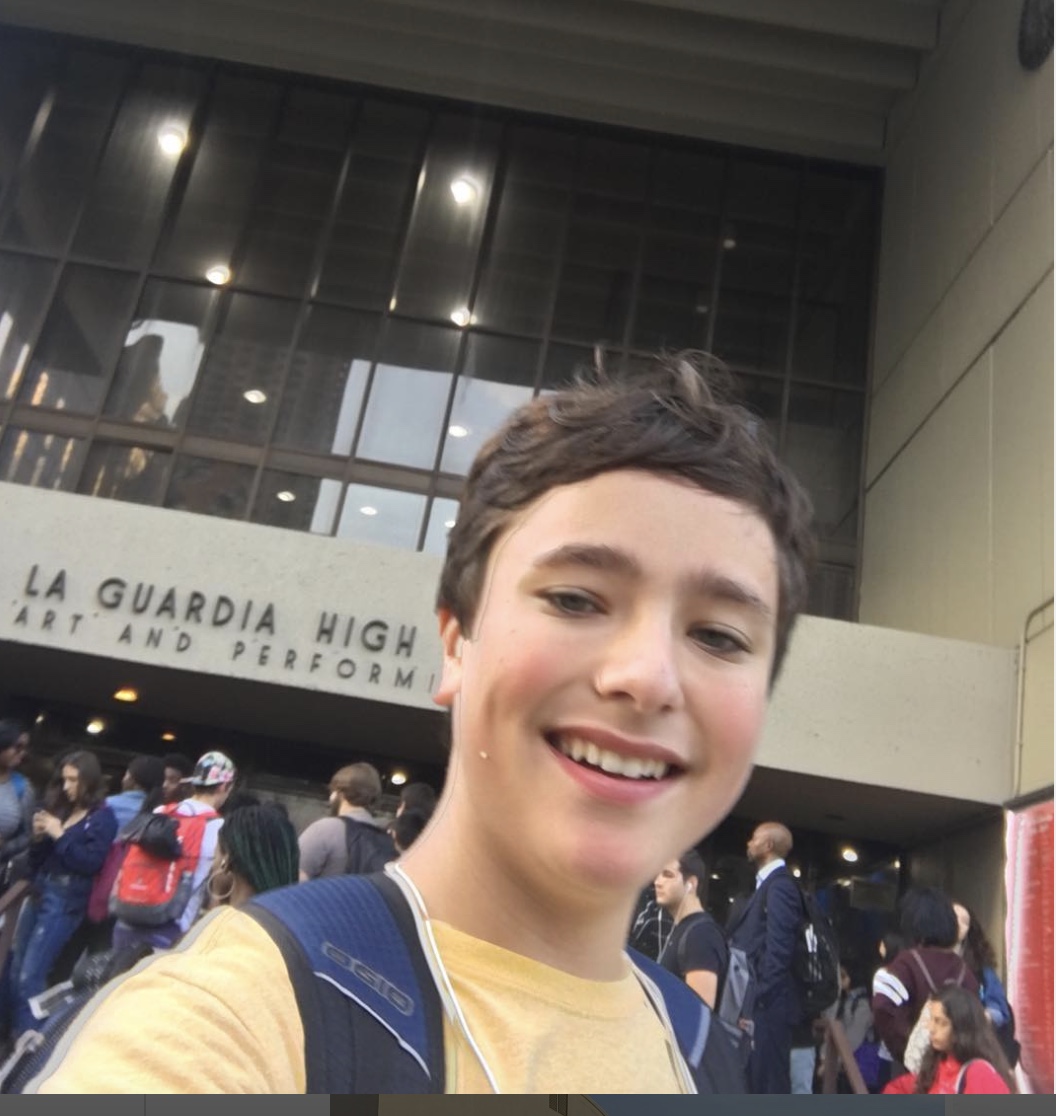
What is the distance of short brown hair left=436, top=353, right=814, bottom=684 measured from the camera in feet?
3.02

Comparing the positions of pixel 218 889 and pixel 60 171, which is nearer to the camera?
pixel 218 889

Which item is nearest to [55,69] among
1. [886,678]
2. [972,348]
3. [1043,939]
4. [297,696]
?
[297,696]

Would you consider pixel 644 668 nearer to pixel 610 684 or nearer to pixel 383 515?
pixel 610 684

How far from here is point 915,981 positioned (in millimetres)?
3260

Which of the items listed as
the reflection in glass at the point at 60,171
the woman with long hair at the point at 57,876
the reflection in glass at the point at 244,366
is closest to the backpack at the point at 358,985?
the woman with long hair at the point at 57,876

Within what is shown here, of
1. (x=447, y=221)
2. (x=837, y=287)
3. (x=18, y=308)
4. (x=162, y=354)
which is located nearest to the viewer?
(x=837, y=287)

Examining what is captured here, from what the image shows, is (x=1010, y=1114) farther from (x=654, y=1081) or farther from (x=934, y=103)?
(x=934, y=103)

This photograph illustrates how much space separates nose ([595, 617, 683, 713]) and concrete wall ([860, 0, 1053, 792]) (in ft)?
16.9

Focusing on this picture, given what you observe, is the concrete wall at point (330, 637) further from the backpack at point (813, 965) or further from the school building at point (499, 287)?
the backpack at point (813, 965)

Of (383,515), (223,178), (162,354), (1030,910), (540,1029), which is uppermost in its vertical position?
(223,178)

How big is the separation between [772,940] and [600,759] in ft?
6.00

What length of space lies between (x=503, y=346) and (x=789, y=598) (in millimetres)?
8280

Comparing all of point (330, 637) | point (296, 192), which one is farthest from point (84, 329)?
point (330, 637)

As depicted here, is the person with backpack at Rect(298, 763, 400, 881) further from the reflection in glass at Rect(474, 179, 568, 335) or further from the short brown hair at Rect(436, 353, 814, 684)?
the reflection in glass at Rect(474, 179, 568, 335)
